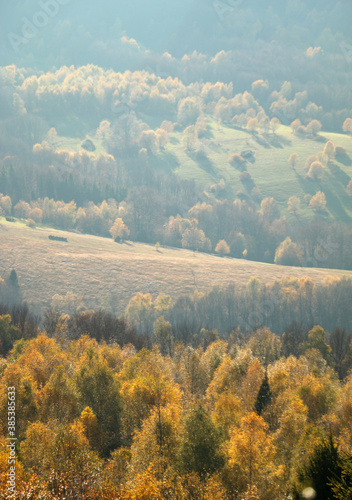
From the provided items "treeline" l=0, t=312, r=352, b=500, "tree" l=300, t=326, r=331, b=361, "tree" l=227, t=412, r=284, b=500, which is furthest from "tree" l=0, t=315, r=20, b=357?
"tree" l=300, t=326, r=331, b=361

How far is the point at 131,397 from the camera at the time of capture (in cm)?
5741

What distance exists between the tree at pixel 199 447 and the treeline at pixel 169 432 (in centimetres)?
10

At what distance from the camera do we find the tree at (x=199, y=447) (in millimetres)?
40438

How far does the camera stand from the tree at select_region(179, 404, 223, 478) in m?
40.4

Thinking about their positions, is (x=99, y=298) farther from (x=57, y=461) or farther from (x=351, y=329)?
(x=57, y=461)

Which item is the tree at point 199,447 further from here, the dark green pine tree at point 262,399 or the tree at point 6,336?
the tree at point 6,336

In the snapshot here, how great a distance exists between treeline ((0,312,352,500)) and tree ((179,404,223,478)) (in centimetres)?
10

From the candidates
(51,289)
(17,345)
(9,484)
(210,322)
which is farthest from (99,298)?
(9,484)

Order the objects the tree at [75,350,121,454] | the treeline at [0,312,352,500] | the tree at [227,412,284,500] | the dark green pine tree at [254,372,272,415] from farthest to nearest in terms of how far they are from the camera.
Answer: the dark green pine tree at [254,372,272,415]
the tree at [75,350,121,454]
the tree at [227,412,284,500]
the treeline at [0,312,352,500]

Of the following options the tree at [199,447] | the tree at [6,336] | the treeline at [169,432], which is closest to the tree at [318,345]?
the treeline at [169,432]

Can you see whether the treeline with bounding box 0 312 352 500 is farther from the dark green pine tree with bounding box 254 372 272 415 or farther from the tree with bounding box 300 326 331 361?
the tree with bounding box 300 326 331 361

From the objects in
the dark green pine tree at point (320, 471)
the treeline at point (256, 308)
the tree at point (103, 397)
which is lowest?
the treeline at point (256, 308)

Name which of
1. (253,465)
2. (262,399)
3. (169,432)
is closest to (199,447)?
(253,465)

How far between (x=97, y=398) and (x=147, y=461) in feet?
61.2
